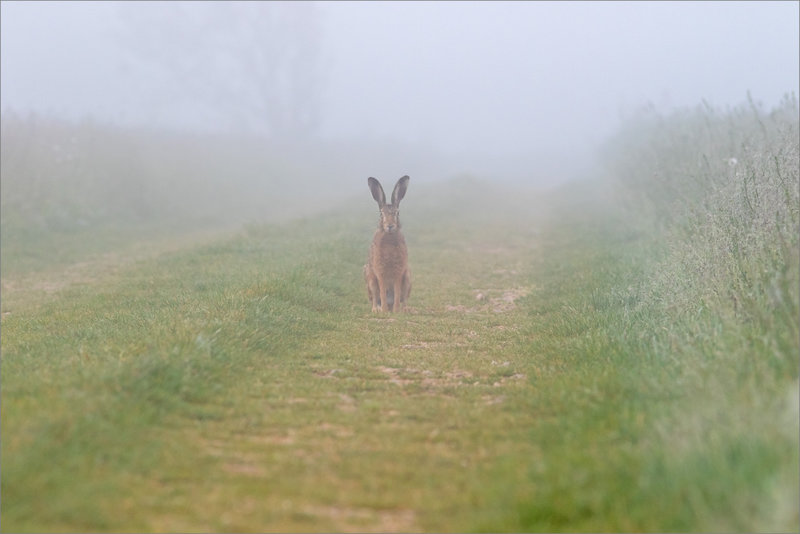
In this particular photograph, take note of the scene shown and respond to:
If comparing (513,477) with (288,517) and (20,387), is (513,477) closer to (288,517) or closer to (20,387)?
(288,517)

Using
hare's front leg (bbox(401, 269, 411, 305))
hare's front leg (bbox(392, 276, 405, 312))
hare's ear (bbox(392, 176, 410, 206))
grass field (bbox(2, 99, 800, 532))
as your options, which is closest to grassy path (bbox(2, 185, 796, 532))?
grass field (bbox(2, 99, 800, 532))

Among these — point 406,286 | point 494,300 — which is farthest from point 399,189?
point 494,300

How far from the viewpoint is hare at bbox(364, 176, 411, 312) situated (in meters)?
8.50

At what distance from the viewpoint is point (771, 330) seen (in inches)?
169

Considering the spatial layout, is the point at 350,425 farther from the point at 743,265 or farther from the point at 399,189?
the point at 399,189

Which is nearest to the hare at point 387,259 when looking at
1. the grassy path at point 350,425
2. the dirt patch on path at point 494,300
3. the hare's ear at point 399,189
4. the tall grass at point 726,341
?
the hare's ear at point 399,189

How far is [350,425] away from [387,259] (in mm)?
4289

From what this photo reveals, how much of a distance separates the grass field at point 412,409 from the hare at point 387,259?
1.25ft

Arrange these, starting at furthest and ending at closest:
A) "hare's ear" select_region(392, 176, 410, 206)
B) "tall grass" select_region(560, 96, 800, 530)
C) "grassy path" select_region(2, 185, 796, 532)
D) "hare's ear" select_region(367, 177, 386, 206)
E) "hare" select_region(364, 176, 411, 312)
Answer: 1. "hare" select_region(364, 176, 411, 312)
2. "hare's ear" select_region(367, 177, 386, 206)
3. "hare's ear" select_region(392, 176, 410, 206)
4. "grassy path" select_region(2, 185, 796, 532)
5. "tall grass" select_region(560, 96, 800, 530)

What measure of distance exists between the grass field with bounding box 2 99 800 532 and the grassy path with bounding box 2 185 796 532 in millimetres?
15

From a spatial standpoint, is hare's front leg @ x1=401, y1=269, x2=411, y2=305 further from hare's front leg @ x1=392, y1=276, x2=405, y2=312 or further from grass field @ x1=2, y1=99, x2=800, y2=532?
grass field @ x1=2, y1=99, x2=800, y2=532

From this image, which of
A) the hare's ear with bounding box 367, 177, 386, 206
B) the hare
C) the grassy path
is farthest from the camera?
the hare

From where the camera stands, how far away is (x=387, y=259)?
27.9 feet

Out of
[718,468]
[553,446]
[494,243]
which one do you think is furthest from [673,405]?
[494,243]
